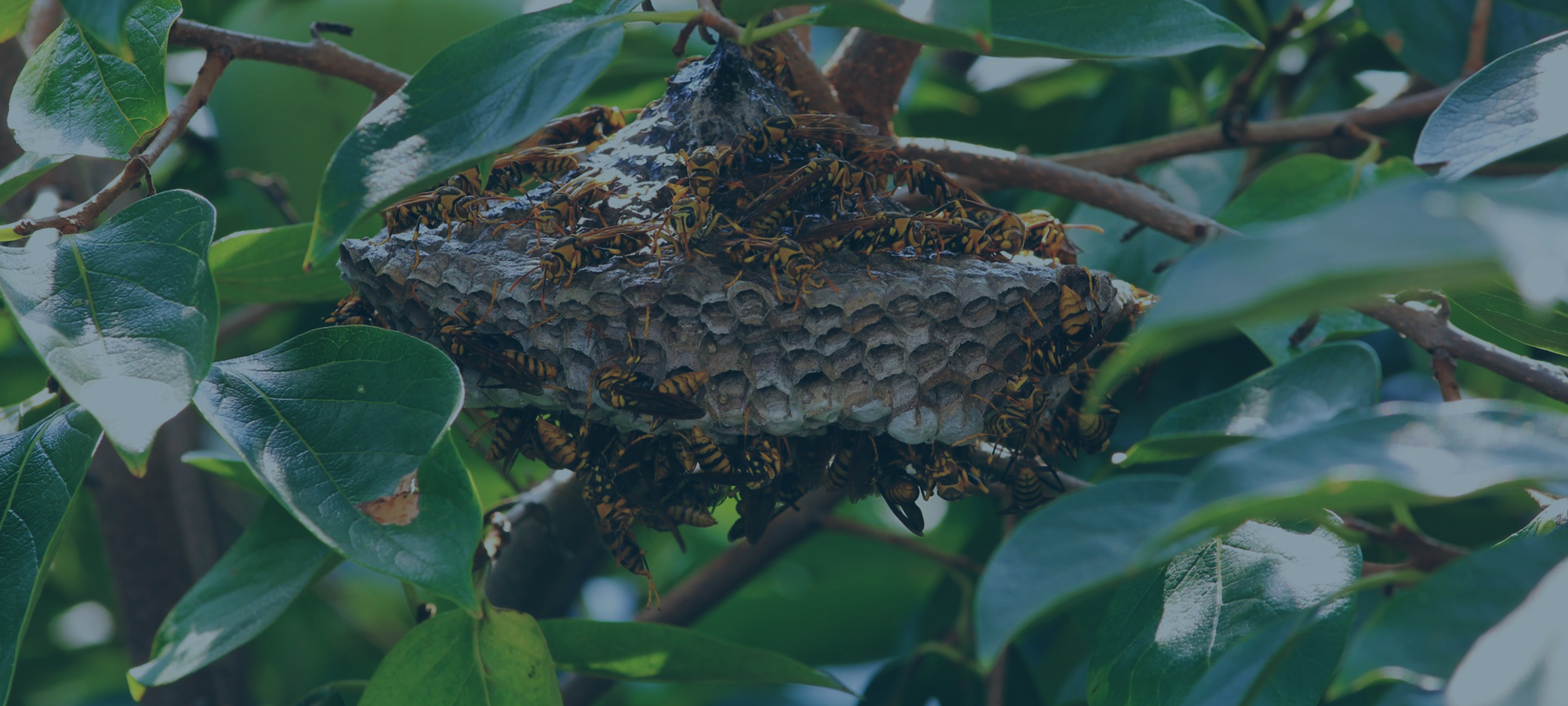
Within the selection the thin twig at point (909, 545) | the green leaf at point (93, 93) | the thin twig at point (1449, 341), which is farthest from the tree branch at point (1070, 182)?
the green leaf at point (93, 93)

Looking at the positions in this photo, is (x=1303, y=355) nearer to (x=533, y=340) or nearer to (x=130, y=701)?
(x=533, y=340)

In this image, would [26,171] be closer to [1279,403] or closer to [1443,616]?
[1279,403]

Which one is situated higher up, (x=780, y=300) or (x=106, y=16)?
(x=106, y=16)

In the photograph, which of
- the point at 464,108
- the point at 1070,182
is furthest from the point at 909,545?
the point at 464,108

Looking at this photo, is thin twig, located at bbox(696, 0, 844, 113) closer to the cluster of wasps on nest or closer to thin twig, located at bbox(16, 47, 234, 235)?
the cluster of wasps on nest

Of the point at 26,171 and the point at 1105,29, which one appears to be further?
the point at 26,171

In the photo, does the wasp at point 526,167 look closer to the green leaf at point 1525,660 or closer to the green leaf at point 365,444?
the green leaf at point 365,444
